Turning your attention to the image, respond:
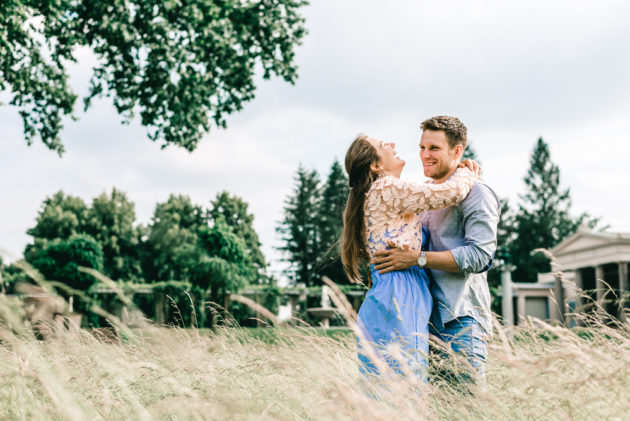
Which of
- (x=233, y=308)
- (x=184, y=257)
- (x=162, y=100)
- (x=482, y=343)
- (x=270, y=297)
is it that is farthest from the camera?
(x=233, y=308)

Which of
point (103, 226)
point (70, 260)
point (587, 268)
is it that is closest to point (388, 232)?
point (70, 260)

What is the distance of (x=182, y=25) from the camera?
11.4m

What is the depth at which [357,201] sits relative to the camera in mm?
3580

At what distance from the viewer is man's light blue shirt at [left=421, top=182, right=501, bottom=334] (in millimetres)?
3238

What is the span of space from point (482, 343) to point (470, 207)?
2.54 feet

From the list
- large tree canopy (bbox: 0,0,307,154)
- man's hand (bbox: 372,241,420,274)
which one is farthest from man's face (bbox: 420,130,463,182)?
large tree canopy (bbox: 0,0,307,154)

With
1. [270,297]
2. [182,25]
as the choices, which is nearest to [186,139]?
[182,25]

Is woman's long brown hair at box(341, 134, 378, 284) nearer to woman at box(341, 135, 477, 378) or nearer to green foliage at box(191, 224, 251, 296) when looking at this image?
woman at box(341, 135, 477, 378)

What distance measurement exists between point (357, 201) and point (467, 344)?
106cm

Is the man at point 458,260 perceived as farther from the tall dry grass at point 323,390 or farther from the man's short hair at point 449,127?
the tall dry grass at point 323,390

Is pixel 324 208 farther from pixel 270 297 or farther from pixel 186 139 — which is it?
pixel 186 139

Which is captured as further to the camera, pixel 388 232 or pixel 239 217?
pixel 239 217

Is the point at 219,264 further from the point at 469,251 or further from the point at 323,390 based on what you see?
the point at 323,390

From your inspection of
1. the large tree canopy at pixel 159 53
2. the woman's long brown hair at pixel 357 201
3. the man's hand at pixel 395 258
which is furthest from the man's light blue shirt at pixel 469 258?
the large tree canopy at pixel 159 53
